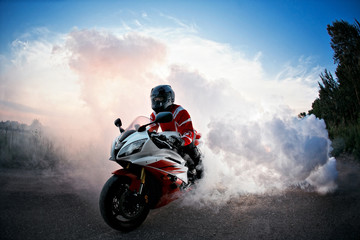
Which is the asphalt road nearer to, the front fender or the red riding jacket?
the front fender

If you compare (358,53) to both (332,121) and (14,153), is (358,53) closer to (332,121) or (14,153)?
(332,121)

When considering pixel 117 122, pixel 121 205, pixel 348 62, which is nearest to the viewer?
pixel 121 205

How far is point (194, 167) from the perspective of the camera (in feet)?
15.1

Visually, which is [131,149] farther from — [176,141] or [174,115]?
[174,115]

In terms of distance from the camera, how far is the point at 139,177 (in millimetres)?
3359

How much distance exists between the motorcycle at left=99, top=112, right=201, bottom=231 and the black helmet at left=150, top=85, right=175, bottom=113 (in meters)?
0.72

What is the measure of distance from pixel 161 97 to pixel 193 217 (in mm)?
2228

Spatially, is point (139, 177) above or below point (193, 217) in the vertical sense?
above

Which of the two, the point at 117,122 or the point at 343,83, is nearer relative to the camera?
the point at 117,122

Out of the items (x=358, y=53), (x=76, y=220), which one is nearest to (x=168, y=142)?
(x=76, y=220)

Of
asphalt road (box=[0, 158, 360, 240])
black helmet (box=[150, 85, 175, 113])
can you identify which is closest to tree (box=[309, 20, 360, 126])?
asphalt road (box=[0, 158, 360, 240])

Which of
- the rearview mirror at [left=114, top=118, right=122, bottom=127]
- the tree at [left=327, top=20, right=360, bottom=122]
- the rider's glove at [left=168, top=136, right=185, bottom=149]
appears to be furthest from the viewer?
the tree at [left=327, top=20, right=360, bottom=122]

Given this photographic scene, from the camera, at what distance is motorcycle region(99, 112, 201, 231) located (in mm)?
3102

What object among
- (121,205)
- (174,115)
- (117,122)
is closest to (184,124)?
(174,115)
